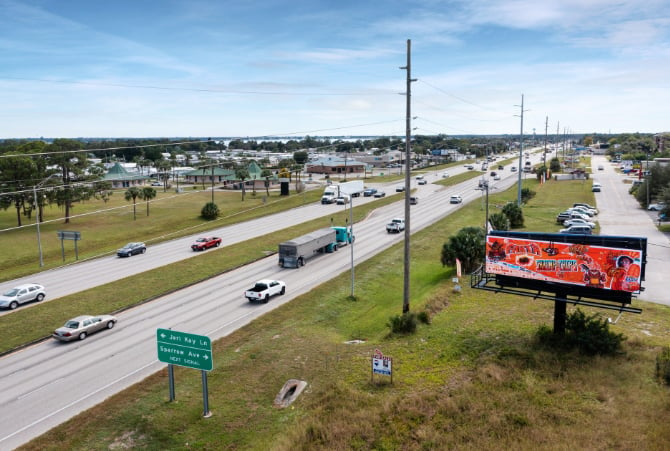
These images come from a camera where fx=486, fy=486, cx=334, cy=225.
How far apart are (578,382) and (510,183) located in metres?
110

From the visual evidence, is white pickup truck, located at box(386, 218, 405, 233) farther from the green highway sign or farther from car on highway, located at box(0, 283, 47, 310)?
the green highway sign

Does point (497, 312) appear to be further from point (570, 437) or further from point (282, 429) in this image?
point (282, 429)

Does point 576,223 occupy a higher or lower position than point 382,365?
higher

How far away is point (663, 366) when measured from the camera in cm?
1823

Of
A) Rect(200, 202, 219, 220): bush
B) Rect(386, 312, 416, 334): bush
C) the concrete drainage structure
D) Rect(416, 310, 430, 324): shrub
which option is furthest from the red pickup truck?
the concrete drainage structure

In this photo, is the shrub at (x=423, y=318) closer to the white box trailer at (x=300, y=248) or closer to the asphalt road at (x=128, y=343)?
the asphalt road at (x=128, y=343)

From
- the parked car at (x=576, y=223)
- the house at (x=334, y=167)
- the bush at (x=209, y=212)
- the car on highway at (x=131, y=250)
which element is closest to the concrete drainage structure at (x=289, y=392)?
the car on highway at (x=131, y=250)

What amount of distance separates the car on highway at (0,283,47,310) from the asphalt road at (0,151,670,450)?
468 centimetres

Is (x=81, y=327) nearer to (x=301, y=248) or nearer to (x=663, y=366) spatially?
(x=301, y=248)

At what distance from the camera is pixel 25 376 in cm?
2509

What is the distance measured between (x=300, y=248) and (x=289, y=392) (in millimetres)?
25894

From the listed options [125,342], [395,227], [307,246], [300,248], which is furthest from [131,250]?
[395,227]

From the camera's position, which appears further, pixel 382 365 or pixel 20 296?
pixel 20 296

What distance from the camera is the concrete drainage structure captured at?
19.9m
